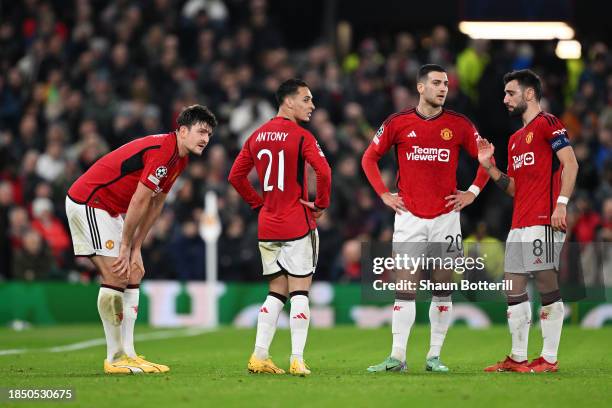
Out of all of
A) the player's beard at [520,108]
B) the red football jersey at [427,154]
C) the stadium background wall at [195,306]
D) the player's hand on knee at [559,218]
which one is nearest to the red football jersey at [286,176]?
the red football jersey at [427,154]

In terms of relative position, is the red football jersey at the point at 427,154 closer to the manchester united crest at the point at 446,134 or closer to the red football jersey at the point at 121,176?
the manchester united crest at the point at 446,134

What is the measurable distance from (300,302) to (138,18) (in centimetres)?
1534

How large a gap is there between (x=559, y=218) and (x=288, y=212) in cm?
254

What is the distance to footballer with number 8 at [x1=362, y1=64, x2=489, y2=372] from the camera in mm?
12781

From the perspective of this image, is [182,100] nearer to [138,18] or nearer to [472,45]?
[138,18]

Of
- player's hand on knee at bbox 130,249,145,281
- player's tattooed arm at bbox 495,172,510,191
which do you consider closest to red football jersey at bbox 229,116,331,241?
player's hand on knee at bbox 130,249,145,281

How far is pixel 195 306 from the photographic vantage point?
22.5 meters

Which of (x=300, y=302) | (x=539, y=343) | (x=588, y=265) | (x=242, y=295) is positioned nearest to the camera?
(x=300, y=302)

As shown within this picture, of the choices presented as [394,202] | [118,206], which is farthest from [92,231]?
[394,202]

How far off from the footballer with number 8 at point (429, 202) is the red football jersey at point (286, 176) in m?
0.76

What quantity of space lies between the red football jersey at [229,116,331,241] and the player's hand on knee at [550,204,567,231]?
7.00 ft

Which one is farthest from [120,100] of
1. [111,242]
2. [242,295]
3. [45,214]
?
[111,242]

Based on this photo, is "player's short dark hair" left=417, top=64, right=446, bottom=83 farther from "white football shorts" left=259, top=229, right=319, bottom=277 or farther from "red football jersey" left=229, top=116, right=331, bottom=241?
"white football shorts" left=259, top=229, right=319, bottom=277

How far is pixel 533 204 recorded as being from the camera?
12.8 m
